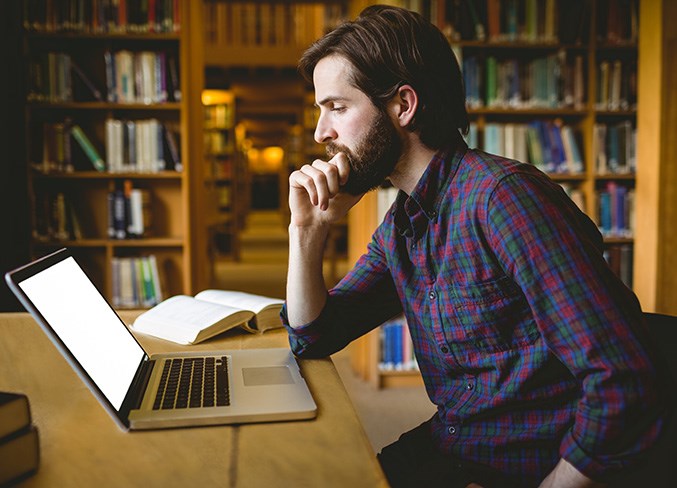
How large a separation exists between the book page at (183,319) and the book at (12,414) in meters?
0.57

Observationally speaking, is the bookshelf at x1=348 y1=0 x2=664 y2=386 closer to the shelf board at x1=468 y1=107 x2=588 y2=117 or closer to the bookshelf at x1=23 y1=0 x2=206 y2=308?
the shelf board at x1=468 y1=107 x2=588 y2=117

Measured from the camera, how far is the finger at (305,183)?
3.81ft

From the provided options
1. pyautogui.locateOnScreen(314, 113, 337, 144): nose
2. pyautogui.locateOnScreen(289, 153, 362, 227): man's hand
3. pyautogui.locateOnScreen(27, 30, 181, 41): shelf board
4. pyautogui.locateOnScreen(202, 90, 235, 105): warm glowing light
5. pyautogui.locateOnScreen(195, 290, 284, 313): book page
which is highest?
pyautogui.locateOnScreen(202, 90, 235, 105): warm glowing light

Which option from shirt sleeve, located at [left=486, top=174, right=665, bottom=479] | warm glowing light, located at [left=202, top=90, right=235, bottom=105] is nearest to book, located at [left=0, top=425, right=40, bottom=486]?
shirt sleeve, located at [left=486, top=174, right=665, bottom=479]

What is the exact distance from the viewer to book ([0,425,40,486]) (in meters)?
0.64

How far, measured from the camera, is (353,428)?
31.5 inches

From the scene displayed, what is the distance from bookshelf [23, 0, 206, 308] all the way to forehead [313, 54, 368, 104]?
242cm

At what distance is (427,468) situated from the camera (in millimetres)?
1104

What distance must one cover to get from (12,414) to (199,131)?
315 centimetres

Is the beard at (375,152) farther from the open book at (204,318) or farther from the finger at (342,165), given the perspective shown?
the open book at (204,318)

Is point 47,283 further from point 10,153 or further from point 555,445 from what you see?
point 10,153

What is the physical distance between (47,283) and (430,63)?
2.52 ft

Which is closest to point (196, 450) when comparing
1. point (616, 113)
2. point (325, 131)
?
point (325, 131)

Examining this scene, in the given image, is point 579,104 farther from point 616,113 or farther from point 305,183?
point 305,183
